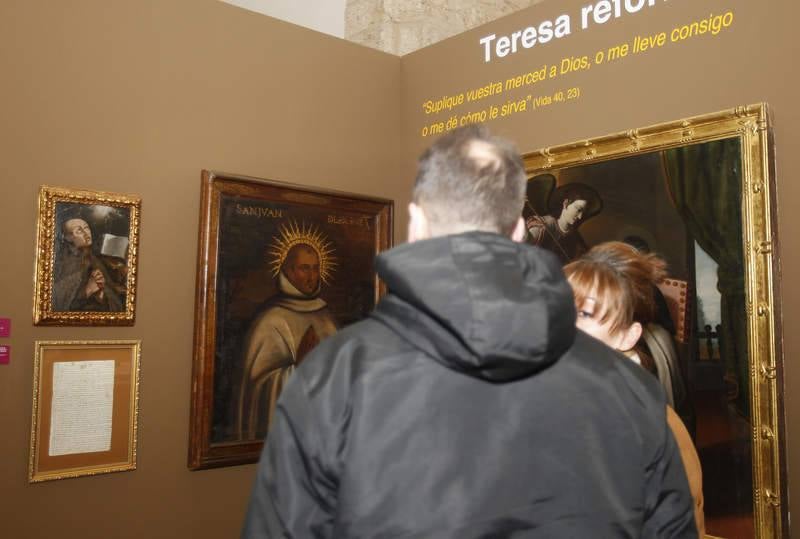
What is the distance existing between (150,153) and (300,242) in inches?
42.0

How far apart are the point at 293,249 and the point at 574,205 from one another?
1776 mm

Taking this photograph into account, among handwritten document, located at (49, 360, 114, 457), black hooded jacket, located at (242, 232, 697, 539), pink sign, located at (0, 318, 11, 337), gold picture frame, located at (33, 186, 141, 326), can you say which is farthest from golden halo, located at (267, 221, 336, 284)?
black hooded jacket, located at (242, 232, 697, 539)

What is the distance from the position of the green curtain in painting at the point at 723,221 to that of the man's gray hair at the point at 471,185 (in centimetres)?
213

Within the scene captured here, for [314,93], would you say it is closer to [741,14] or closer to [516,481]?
[741,14]

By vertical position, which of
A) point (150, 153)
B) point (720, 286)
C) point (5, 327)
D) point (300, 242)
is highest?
point (150, 153)

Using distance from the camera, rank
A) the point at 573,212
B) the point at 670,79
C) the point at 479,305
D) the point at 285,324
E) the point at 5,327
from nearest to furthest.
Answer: the point at 479,305 < the point at 5,327 < the point at 670,79 < the point at 573,212 < the point at 285,324

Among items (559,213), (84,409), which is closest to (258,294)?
(84,409)

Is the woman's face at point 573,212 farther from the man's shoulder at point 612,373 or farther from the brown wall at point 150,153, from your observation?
the man's shoulder at point 612,373

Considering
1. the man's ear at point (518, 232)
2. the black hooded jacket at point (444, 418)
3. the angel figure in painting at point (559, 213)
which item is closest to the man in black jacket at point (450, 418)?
the black hooded jacket at point (444, 418)

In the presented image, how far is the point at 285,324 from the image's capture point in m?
4.55

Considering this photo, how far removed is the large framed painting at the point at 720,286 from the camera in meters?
3.20

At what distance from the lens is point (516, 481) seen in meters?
1.48

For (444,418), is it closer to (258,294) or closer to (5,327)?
(5,327)

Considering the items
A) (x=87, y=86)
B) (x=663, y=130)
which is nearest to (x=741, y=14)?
(x=663, y=130)
